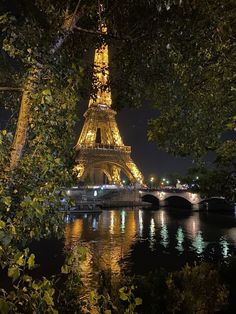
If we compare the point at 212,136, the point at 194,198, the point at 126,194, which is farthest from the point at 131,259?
the point at 126,194

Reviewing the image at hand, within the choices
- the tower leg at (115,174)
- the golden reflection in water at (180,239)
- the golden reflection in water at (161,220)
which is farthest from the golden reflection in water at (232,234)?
the tower leg at (115,174)

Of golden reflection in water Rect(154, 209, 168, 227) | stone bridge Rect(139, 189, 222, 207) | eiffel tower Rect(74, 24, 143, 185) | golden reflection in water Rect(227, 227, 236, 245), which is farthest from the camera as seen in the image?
eiffel tower Rect(74, 24, 143, 185)

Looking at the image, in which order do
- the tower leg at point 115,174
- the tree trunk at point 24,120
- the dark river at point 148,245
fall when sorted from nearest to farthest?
the tree trunk at point 24,120 < the dark river at point 148,245 < the tower leg at point 115,174

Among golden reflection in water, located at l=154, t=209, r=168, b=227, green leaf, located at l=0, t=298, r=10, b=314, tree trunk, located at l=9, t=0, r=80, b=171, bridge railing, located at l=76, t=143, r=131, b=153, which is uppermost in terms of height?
bridge railing, located at l=76, t=143, r=131, b=153

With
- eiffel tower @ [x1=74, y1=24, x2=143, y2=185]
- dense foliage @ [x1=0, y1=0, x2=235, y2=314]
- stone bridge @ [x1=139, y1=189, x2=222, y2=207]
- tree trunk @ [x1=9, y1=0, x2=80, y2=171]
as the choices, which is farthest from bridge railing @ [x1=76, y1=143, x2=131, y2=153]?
tree trunk @ [x1=9, y1=0, x2=80, y2=171]

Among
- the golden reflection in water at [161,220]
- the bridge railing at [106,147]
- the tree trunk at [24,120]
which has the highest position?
the bridge railing at [106,147]

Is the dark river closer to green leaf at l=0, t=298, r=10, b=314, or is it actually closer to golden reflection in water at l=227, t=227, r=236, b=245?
golden reflection in water at l=227, t=227, r=236, b=245

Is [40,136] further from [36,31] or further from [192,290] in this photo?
[192,290]

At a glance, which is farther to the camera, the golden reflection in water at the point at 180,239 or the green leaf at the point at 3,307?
the golden reflection in water at the point at 180,239

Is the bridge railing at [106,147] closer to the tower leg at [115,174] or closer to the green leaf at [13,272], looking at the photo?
the tower leg at [115,174]

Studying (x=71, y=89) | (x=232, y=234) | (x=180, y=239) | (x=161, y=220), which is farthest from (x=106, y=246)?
(x=71, y=89)

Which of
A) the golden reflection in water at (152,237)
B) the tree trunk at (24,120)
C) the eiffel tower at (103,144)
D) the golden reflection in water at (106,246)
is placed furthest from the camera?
the eiffel tower at (103,144)

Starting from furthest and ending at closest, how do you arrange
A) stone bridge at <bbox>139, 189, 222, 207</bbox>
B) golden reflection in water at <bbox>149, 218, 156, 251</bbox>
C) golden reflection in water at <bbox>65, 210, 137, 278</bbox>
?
stone bridge at <bbox>139, 189, 222, 207</bbox>, golden reflection in water at <bbox>149, 218, 156, 251</bbox>, golden reflection in water at <bbox>65, 210, 137, 278</bbox>

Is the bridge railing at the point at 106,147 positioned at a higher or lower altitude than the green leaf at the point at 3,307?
higher
